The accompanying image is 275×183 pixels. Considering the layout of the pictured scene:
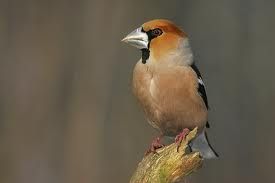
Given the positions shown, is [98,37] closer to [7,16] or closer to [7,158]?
[7,16]

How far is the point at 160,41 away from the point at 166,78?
191mm

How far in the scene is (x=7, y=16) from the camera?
20.8 ft

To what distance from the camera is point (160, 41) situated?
3.81 meters

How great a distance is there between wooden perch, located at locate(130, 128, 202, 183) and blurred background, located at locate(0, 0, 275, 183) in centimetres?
284

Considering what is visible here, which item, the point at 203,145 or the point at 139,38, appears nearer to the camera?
the point at 139,38

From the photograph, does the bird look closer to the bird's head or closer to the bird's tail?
the bird's head

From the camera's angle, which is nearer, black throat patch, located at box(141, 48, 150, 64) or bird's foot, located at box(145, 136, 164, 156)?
bird's foot, located at box(145, 136, 164, 156)

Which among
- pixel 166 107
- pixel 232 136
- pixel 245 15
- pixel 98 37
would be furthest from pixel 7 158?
pixel 166 107

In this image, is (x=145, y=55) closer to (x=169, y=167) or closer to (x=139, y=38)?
(x=139, y=38)

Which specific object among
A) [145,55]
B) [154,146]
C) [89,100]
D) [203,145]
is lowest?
[89,100]

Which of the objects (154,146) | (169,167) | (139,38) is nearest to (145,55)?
(139,38)

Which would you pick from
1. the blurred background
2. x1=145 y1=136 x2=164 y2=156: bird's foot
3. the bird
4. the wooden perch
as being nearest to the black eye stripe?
the bird

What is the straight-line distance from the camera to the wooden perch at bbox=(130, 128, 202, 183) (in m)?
2.94

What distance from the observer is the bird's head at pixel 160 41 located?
3781 millimetres
